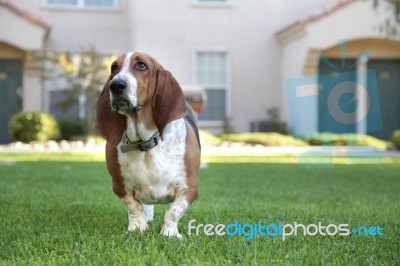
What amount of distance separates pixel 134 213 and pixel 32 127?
1317 cm

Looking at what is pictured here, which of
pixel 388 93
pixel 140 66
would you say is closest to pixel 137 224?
pixel 140 66

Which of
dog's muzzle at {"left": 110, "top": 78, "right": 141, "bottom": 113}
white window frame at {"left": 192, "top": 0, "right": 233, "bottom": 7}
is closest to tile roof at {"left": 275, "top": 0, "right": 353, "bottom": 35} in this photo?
white window frame at {"left": 192, "top": 0, "right": 233, "bottom": 7}

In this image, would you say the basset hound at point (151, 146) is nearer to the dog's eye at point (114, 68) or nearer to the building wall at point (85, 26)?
the dog's eye at point (114, 68)

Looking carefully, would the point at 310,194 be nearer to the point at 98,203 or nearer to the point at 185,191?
the point at 98,203

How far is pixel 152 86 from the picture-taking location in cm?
386

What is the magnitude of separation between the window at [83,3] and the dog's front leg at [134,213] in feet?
52.2

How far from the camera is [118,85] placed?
141 inches

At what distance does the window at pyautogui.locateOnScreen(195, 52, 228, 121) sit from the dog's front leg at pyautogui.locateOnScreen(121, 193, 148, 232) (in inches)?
602

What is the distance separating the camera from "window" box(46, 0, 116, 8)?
62.2ft

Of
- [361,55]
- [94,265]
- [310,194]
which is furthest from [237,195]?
[361,55]

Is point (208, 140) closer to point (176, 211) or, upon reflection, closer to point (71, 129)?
point (71, 129)

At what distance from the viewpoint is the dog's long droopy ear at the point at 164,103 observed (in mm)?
3871

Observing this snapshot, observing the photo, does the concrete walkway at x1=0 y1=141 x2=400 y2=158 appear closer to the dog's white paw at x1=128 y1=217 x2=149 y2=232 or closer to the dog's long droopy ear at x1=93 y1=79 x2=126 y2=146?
the dog's white paw at x1=128 y1=217 x2=149 y2=232

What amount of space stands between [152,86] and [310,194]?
3.62 m
